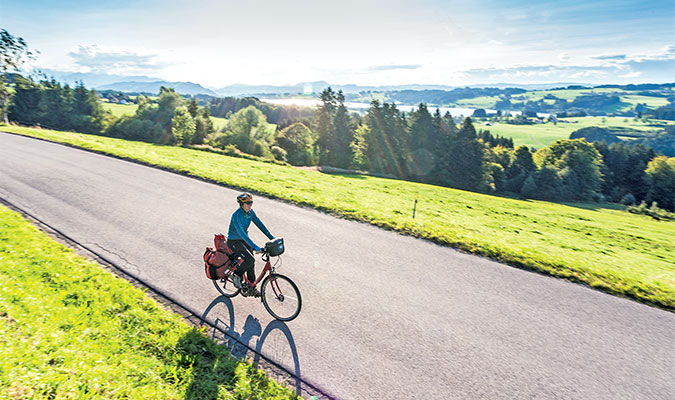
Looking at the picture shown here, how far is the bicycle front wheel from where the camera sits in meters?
7.02

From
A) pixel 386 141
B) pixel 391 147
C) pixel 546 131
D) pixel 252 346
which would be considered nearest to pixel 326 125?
pixel 386 141

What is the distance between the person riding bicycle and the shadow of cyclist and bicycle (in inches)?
30.5

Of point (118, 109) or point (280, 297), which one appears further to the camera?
point (118, 109)

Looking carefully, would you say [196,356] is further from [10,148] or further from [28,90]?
[28,90]

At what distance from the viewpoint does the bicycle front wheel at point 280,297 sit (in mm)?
7016

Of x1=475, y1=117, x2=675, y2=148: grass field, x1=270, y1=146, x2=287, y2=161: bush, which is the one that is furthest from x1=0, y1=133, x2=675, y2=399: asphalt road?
x1=475, y1=117, x2=675, y2=148: grass field

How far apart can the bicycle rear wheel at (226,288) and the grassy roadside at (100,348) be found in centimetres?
131

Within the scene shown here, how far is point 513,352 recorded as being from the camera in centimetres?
634

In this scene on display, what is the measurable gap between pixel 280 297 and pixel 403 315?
2899mm

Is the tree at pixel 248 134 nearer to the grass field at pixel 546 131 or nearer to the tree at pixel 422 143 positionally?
the tree at pixel 422 143

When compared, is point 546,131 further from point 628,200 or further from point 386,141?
point 386,141

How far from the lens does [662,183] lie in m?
68.2

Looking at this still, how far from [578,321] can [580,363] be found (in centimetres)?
166

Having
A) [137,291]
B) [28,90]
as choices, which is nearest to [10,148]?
[137,291]
